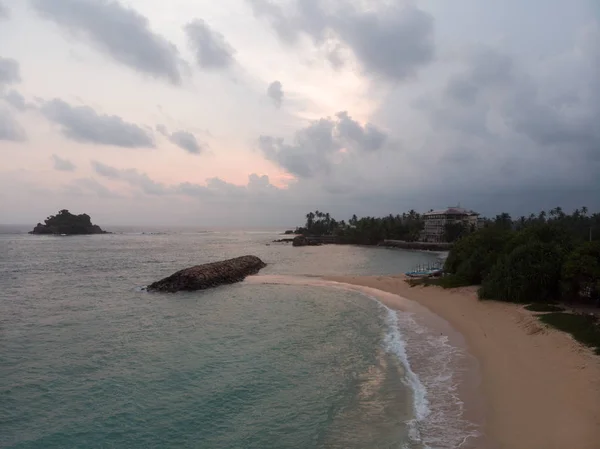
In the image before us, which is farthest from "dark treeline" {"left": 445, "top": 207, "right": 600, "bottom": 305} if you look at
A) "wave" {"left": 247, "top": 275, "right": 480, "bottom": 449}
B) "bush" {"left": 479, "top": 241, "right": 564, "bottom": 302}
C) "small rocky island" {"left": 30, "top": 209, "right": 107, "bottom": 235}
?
"small rocky island" {"left": 30, "top": 209, "right": 107, "bottom": 235}

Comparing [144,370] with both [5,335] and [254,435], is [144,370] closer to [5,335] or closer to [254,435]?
[254,435]

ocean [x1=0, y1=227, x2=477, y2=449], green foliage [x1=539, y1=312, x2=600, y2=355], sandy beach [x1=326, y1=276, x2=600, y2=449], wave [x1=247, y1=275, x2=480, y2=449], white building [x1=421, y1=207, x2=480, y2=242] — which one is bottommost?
ocean [x1=0, y1=227, x2=477, y2=449]

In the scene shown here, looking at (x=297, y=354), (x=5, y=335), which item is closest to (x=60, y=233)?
(x=5, y=335)

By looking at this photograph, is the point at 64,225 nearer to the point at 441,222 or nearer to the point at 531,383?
the point at 441,222

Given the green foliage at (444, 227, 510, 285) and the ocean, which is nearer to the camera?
the ocean

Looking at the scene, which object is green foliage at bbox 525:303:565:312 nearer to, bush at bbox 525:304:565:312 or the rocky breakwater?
bush at bbox 525:304:565:312

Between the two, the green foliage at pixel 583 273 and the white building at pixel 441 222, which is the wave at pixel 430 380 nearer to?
the green foliage at pixel 583 273
